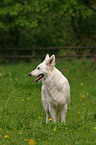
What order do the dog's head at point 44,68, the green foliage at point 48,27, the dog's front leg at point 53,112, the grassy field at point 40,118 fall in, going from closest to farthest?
the grassy field at point 40,118 < the dog's head at point 44,68 < the dog's front leg at point 53,112 < the green foliage at point 48,27

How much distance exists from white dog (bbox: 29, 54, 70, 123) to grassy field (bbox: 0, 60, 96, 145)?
0.31m

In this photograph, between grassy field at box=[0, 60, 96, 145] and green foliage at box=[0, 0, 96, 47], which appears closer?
grassy field at box=[0, 60, 96, 145]

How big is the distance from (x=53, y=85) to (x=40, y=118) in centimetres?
106

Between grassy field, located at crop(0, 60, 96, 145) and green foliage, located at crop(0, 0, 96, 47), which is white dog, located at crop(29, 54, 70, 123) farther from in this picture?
green foliage, located at crop(0, 0, 96, 47)

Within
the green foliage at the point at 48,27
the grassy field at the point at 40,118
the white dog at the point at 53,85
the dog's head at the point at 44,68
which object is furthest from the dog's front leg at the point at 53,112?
the green foliage at the point at 48,27

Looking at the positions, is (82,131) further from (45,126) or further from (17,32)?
(17,32)

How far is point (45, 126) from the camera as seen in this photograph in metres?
4.97

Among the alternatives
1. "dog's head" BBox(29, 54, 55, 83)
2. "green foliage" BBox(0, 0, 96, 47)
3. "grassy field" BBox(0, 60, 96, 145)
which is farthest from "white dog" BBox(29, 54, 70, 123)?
"green foliage" BBox(0, 0, 96, 47)

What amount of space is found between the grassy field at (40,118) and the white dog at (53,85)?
0.31 metres

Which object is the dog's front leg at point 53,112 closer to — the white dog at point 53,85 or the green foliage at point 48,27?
the white dog at point 53,85

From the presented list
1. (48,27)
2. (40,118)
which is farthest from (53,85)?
(48,27)

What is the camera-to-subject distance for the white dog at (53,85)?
4988mm

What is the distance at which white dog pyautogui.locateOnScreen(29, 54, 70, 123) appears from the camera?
16.4 feet

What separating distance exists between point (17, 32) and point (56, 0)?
552 cm
